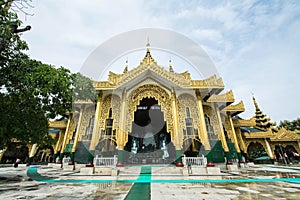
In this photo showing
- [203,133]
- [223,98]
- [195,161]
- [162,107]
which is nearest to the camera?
[195,161]

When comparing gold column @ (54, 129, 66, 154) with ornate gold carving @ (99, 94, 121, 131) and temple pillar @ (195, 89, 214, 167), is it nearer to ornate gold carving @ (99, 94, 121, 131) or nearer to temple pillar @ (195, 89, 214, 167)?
ornate gold carving @ (99, 94, 121, 131)

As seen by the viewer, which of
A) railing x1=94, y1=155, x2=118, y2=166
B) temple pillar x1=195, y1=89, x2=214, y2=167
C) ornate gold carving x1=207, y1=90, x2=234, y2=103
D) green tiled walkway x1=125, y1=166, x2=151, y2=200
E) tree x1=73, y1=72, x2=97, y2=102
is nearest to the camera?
green tiled walkway x1=125, y1=166, x2=151, y2=200

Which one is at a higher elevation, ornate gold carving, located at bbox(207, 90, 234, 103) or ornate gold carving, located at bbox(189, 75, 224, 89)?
ornate gold carving, located at bbox(189, 75, 224, 89)

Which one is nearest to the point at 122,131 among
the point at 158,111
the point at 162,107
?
the point at 162,107

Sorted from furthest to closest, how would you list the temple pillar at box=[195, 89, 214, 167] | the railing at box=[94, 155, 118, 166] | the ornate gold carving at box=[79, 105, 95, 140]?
the ornate gold carving at box=[79, 105, 95, 140] < the temple pillar at box=[195, 89, 214, 167] < the railing at box=[94, 155, 118, 166]

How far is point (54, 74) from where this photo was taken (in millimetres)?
5680

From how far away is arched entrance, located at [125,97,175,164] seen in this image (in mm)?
13673

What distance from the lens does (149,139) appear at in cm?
1705

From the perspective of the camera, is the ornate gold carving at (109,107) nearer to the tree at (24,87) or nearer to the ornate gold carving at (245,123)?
the tree at (24,87)

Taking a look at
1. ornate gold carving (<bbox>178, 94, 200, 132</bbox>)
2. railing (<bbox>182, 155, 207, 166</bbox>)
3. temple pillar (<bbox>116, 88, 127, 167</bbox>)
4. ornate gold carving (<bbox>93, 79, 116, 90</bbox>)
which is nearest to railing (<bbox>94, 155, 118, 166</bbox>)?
temple pillar (<bbox>116, 88, 127, 167</bbox>)

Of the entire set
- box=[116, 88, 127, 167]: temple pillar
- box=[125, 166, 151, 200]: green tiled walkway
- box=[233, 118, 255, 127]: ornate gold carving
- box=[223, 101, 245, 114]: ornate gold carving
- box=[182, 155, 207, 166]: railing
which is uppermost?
box=[223, 101, 245, 114]: ornate gold carving

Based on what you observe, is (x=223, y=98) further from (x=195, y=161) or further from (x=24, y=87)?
(x=24, y=87)

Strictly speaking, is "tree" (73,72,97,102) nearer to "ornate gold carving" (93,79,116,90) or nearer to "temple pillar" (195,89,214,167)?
"ornate gold carving" (93,79,116,90)

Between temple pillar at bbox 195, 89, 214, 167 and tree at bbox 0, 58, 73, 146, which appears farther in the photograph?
temple pillar at bbox 195, 89, 214, 167
